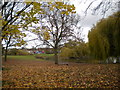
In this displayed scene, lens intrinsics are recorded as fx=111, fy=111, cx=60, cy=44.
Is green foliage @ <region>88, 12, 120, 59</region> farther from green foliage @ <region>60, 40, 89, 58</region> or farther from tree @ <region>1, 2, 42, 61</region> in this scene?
tree @ <region>1, 2, 42, 61</region>

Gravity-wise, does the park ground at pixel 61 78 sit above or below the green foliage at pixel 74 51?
below

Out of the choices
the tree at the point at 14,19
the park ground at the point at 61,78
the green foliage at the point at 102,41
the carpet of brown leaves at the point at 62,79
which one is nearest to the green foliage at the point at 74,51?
the green foliage at the point at 102,41

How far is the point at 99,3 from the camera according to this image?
2.74 m

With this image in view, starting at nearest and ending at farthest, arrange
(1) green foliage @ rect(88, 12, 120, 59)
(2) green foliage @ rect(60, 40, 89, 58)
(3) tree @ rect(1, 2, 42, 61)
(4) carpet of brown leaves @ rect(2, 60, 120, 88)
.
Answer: (4) carpet of brown leaves @ rect(2, 60, 120, 88)
(3) tree @ rect(1, 2, 42, 61)
(1) green foliage @ rect(88, 12, 120, 59)
(2) green foliage @ rect(60, 40, 89, 58)

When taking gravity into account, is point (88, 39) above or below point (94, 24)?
below

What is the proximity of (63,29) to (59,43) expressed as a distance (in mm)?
899

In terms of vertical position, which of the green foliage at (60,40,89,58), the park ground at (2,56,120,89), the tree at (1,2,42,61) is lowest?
the park ground at (2,56,120,89)

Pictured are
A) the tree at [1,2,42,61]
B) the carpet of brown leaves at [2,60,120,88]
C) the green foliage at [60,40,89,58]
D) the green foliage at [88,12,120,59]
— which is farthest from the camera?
the green foliage at [60,40,89,58]

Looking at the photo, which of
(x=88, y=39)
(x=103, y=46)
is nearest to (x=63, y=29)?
(x=88, y=39)

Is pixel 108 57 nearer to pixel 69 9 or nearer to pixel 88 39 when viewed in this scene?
pixel 88 39

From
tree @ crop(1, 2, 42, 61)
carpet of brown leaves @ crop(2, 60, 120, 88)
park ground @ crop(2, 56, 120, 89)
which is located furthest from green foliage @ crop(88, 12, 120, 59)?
tree @ crop(1, 2, 42, 61)

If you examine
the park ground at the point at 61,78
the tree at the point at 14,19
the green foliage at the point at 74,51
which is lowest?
the park ground at the point at 61,78

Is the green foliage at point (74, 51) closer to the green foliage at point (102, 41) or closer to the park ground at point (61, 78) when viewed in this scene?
the green foliage at point (102, 41)

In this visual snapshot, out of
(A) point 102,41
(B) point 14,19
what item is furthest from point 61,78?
(A) point 102,41
